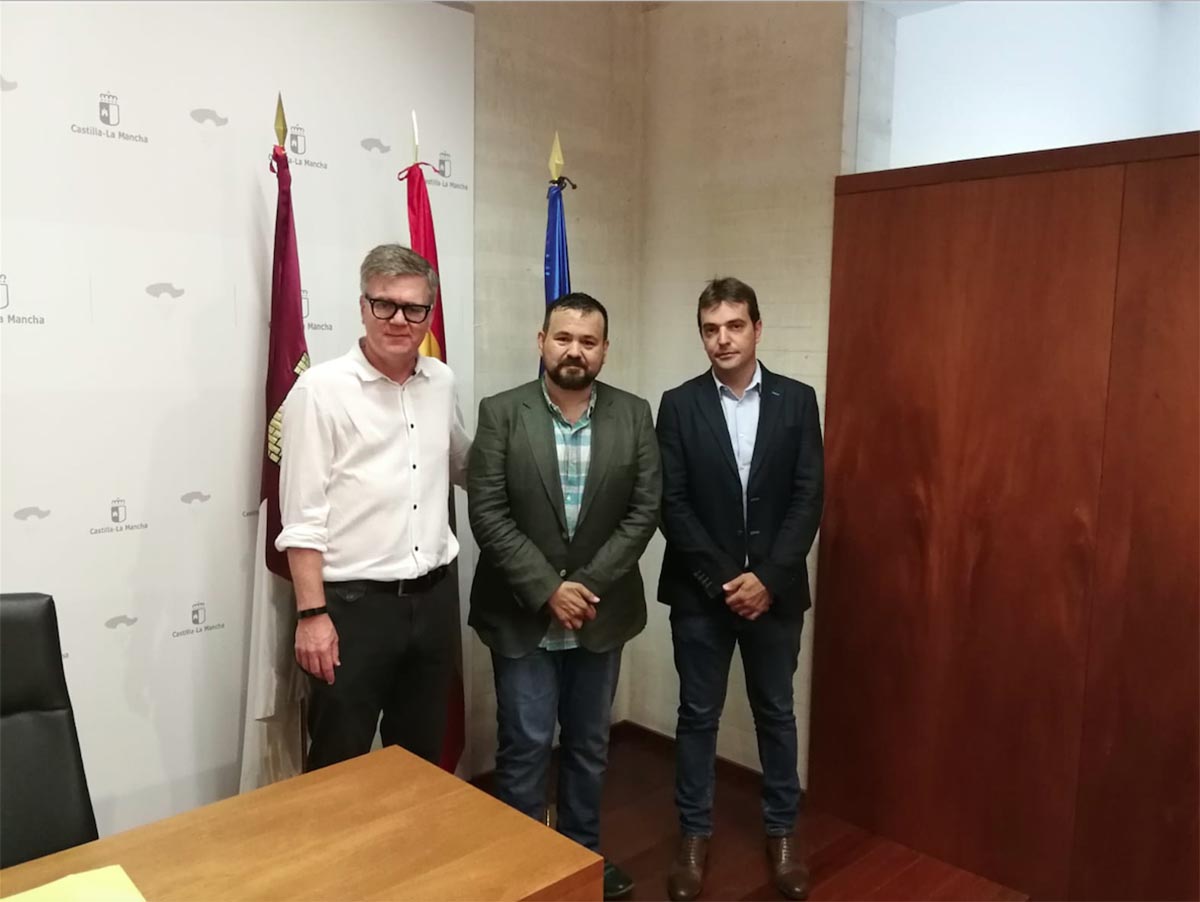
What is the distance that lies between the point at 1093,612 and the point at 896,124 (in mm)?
1674

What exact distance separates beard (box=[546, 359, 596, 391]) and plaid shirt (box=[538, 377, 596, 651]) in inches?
3.0

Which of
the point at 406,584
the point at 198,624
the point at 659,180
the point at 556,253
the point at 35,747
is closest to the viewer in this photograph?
the point at 35,747

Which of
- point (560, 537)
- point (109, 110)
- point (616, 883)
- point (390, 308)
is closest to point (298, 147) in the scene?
point (109, 110)

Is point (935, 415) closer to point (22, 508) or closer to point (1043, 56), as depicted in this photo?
point (1043, 56)

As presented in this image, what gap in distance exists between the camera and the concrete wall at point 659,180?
9.96 ft

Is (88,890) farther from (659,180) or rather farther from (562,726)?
(659,180)

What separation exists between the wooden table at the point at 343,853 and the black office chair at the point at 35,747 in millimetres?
160

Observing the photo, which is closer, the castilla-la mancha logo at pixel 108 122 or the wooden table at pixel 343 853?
the wooden table at pixel 343 853

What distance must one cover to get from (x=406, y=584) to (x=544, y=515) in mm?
379

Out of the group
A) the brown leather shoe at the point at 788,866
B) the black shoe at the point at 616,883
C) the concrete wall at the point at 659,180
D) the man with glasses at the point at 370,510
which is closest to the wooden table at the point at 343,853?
Answer: the man with glasses at the point at 370,510

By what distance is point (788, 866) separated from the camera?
2643 millimetres

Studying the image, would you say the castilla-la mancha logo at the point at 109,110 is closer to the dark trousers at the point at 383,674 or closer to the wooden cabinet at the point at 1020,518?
the dark trousers at the point at 383,674

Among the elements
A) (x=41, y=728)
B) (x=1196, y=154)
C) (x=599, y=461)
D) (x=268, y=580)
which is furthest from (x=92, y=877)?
(x=1196, y=154)

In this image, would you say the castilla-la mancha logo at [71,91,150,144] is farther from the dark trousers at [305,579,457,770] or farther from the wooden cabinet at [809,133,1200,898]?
the wooden cabinet at [809,133,1200,898]
